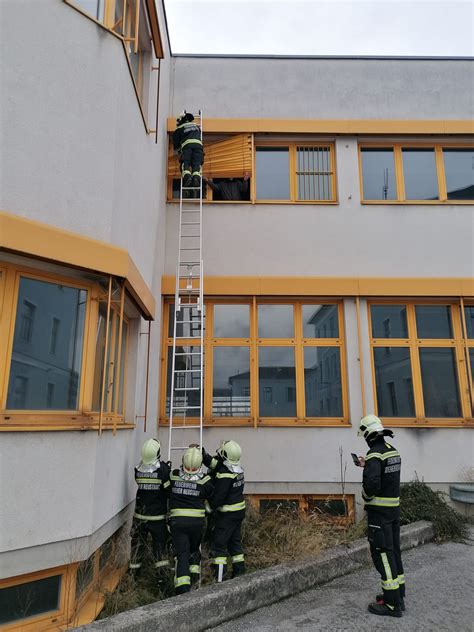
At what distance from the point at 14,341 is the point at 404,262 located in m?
6.18

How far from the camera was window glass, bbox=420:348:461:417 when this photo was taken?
7.44 metres

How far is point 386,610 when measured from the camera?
13.6 feet

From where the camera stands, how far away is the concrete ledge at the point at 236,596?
3469 mm

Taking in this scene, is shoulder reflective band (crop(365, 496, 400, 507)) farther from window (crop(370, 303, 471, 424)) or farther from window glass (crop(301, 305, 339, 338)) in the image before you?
window glass (crop(301, 305, 339, 338))

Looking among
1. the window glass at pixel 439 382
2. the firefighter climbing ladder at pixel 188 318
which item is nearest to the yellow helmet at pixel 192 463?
the firefighter climbing ladder at pixel 188 318

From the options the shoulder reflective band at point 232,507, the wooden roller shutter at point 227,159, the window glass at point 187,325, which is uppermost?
the wooden roller shutter at point 227,159

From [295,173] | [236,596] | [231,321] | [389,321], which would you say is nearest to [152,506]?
[236,596]

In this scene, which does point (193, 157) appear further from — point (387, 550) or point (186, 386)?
point (387, 550)

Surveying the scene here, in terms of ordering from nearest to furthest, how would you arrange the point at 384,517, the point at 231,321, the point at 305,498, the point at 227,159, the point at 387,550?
the point at 387,550, the point at 384,517, the point at 305,498, the point at 231,321, the point at 227,159

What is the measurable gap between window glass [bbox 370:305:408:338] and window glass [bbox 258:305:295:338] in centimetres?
136

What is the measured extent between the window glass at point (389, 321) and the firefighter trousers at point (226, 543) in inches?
155

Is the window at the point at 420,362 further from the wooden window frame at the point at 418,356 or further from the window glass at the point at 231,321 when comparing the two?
the window glass at the point at 231,321

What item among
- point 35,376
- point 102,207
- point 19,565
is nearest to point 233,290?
point 102,207

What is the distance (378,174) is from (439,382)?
3.73 m
